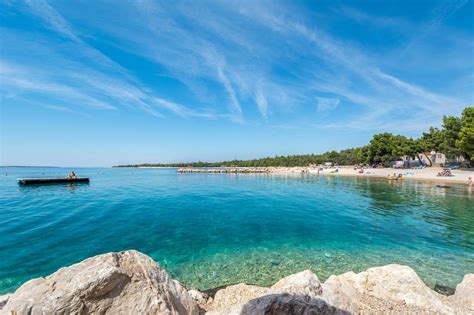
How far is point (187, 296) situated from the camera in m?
3.43

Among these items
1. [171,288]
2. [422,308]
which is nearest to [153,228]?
[171,288]

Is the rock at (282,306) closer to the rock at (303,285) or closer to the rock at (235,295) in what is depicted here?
the rock at (303,285)

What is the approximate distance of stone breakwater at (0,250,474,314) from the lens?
245 centimetres

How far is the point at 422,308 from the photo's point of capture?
3.46 m

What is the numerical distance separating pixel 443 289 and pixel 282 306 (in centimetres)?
530

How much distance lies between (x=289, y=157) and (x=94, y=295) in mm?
101748

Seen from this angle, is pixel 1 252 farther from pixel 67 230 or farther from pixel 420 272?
pixel 420 272

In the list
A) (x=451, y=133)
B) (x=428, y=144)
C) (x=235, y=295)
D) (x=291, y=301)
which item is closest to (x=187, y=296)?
(x=235, y=295)

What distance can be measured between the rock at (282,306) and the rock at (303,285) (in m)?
0.13

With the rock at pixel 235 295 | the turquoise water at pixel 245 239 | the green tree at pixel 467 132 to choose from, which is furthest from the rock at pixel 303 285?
the green tree at pixel 467 132

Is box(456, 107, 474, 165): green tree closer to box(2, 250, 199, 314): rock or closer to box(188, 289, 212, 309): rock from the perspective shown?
box(188, 289, 212, 309): rock

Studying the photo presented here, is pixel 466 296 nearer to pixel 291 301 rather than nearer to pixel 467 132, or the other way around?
pixel 291 301

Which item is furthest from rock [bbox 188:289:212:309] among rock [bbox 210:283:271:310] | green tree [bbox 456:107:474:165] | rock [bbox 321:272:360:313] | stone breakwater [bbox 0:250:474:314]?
green tree [bbox 456:107:474:165]

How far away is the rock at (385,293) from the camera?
11.3ft
